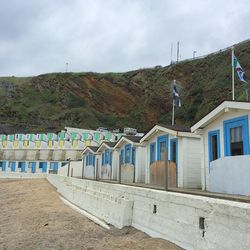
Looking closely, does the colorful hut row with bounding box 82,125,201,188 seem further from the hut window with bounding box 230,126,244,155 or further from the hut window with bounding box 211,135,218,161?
the hut window with bounding box 230,126,244,155

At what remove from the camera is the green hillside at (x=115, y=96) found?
66125 millimetres

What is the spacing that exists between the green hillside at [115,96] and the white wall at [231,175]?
159 feet

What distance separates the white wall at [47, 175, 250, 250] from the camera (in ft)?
19.0

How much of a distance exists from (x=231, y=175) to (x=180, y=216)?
384cm

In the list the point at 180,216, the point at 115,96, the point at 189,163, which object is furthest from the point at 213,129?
the point at 115,96

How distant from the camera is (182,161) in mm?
15375

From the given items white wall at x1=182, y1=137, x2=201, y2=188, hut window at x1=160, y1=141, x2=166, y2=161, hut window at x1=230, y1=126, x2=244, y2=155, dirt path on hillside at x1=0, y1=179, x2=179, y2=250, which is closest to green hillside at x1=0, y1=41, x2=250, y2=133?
hut window at x1=160, y1=141, x2=166, y2=161

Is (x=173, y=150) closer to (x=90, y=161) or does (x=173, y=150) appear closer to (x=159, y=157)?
(x=159, y=157)

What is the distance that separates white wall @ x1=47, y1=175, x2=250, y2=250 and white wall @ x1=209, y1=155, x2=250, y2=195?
2819 mm

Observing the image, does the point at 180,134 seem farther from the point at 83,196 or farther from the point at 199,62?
the point at 199,62

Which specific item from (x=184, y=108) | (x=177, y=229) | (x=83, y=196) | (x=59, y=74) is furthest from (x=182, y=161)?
(x=59, y=74)

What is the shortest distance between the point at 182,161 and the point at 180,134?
1248 millimetres

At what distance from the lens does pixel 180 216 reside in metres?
7.68

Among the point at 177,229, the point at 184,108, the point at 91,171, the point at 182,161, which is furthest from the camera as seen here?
the point at 184,108
